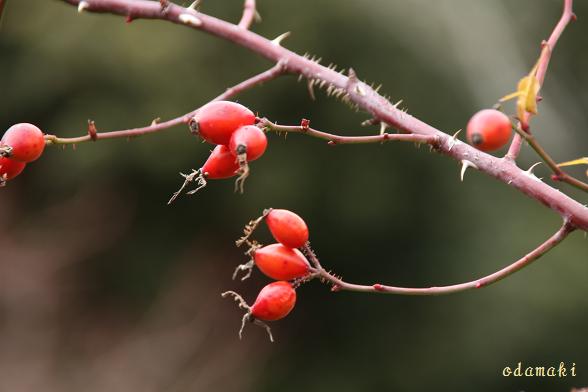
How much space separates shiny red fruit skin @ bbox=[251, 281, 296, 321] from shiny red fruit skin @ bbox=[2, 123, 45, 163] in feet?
1.40

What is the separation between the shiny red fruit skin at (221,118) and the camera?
1.16 meters

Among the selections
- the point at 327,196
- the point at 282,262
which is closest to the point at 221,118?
the point at 282,262

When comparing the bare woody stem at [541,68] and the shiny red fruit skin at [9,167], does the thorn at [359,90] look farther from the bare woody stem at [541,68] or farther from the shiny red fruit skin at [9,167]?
the shiny red fruit skin at [9,167]

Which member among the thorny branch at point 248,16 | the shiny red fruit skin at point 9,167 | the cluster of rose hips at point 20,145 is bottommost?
the shiny red fruit skin at point 9,167

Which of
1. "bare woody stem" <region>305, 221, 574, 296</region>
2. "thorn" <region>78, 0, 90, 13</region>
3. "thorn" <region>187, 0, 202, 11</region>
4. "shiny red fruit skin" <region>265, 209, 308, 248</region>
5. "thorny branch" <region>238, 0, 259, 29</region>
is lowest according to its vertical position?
"bare woody stem" <region>305, 221, 574, 296</region>

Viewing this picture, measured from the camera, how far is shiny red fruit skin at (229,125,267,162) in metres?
1.13

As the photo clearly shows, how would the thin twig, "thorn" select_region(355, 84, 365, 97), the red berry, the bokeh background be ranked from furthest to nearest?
the bokeh background < the thin twig < "thorn" select_region(355, 84, 365, 97) < the red berry

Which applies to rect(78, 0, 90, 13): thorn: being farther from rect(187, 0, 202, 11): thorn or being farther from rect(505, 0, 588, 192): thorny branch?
rect(505, 0, 588, 192): thorny branch

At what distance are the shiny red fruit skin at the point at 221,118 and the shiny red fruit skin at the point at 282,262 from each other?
8.0 inches

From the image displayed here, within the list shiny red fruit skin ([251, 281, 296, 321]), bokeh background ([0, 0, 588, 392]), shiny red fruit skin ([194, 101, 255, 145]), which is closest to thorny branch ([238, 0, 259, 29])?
shiny red fruit skin ([194, 101, 255, 145])

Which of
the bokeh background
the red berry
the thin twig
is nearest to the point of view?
the red berry

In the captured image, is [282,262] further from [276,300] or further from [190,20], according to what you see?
[190,20]

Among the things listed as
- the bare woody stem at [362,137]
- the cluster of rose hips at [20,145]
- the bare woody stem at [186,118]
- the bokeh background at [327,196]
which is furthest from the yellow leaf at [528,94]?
the bokeh background at [327,196]

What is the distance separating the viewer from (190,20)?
1.16 meters
